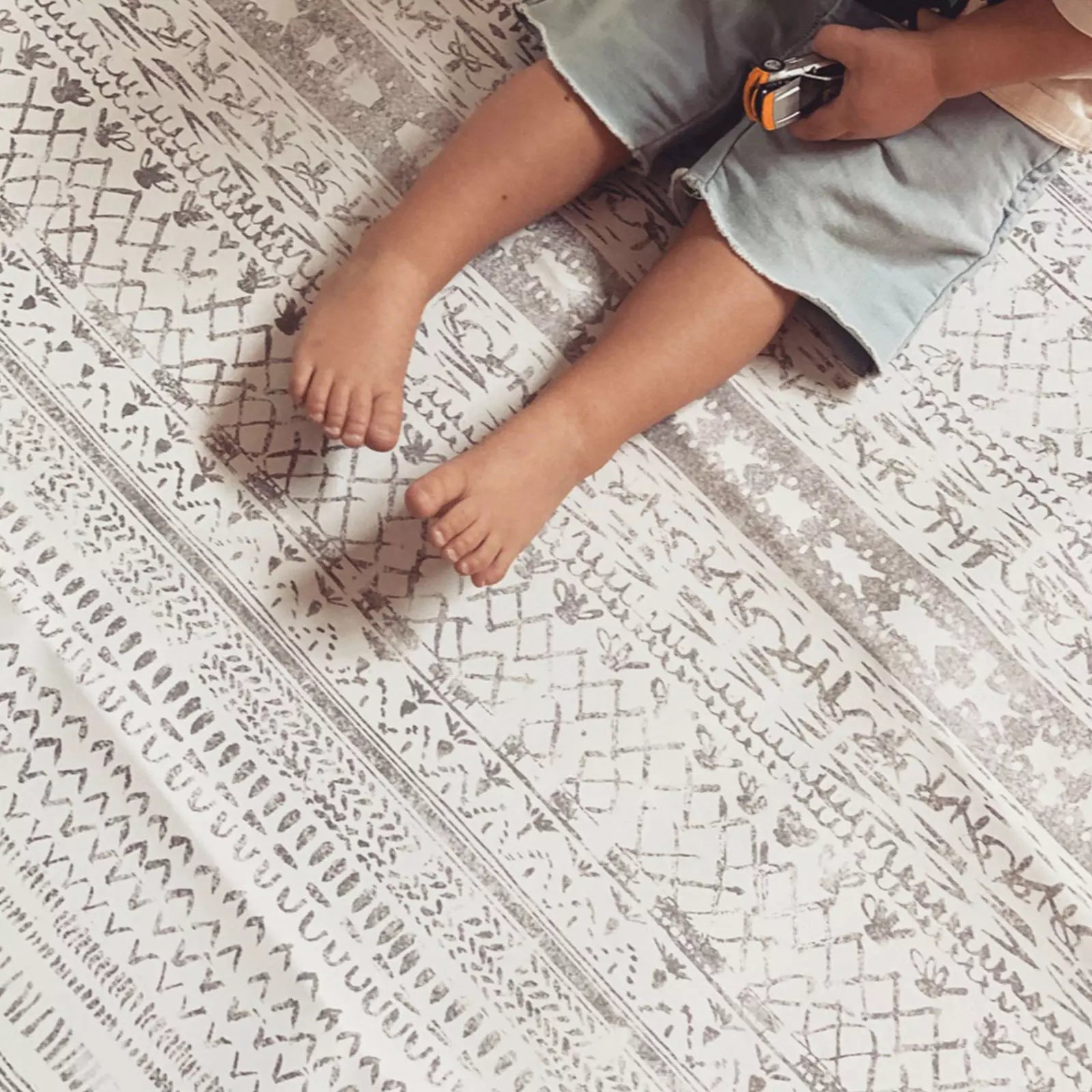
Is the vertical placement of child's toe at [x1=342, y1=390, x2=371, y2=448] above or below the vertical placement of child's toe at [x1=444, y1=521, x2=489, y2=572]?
above

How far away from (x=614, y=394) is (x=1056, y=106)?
0.30 meters

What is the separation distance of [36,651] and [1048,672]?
1.97 feet

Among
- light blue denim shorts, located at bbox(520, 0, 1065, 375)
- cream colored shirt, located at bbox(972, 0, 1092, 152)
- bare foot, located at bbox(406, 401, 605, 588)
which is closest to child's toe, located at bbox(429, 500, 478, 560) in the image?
bare foot, located at bbox(406, 401, 605, 588)

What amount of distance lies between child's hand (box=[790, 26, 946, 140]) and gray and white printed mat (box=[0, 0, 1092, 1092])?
0.14 meters

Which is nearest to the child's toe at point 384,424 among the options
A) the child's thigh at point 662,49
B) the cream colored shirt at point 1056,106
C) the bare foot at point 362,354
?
the bare foot at point 362,354

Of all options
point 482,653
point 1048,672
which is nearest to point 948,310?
point 1048,672

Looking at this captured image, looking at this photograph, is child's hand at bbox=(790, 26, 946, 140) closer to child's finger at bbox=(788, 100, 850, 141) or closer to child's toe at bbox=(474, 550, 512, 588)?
child's finger at bbox=(788, 100, 850, 141)

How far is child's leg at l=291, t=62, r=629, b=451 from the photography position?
0.61 metres

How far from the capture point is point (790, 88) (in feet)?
1.94

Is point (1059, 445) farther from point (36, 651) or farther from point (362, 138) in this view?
point (36, 651)

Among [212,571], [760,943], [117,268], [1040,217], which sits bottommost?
[760,943]

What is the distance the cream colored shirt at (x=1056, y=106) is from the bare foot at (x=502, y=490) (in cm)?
31

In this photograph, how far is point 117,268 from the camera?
2.19ft

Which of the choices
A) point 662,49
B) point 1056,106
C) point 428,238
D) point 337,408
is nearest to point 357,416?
point 337,408
